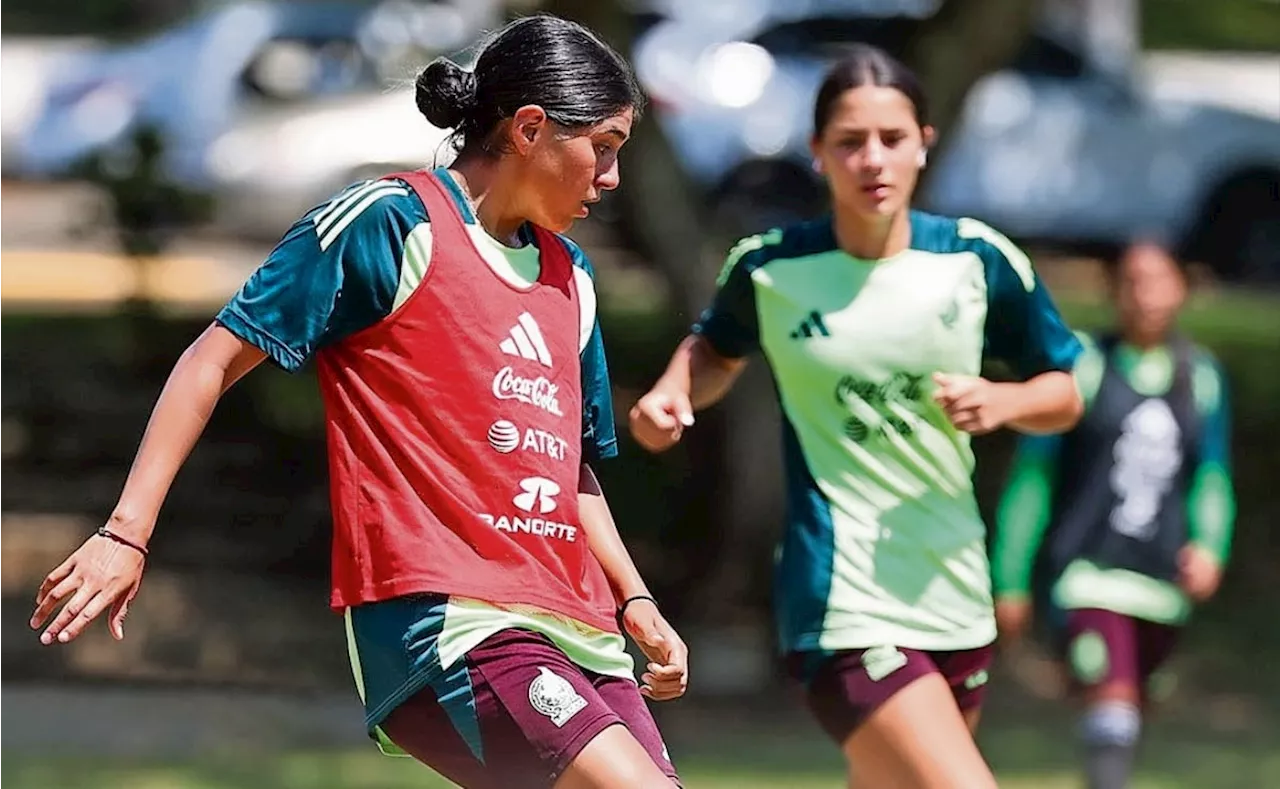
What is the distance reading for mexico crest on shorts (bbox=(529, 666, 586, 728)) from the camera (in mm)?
3730

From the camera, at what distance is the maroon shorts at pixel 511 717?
12.2 feet

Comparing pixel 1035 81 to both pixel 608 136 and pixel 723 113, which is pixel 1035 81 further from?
pixel 608 136

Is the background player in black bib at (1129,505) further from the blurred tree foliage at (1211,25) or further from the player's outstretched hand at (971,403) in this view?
the blurred tree foliage at (1211,25)

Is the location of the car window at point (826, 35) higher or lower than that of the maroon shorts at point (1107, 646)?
lower

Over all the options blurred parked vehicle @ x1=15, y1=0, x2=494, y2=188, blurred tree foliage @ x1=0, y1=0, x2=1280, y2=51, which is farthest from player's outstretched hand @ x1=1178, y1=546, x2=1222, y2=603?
blurred tree foliage @ x1=0, y1=0, x2=1280, y2=51

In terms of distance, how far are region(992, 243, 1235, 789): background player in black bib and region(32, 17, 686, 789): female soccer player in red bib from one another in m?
3.05

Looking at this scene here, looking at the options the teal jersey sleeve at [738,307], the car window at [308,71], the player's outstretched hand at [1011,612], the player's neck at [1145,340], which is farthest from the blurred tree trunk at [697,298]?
the car window at [308,71]

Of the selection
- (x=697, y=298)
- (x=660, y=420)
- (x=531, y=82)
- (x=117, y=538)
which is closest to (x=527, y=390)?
(x=531, y=82)

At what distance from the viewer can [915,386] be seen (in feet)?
16.6

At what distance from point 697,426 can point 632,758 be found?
6.95m

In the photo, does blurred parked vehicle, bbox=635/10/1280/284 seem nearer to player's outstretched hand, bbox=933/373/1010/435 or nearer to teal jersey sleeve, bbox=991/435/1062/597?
teal jersey sleeve, bbox=991/435/1062/597

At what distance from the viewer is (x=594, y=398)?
425 cm

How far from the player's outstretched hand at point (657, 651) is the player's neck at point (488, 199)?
0.68 meters

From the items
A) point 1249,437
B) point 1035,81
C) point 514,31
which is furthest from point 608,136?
point 1035,81
